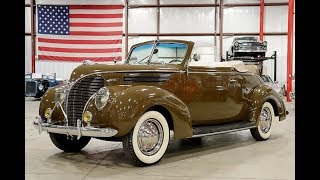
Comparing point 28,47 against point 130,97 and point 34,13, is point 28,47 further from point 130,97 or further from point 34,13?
point 130,97

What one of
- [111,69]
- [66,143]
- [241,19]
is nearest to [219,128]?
[111,69]

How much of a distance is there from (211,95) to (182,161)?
3.75 feet

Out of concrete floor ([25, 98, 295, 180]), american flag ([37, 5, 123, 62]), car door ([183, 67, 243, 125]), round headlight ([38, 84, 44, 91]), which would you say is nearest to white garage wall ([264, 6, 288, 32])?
Result: american flag ([37, 5, 123, 62])

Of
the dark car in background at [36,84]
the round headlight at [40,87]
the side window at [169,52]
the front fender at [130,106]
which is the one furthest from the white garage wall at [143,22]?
the front fender at [130,106]

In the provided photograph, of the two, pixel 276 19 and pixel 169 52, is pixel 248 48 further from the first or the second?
pixel 169 52

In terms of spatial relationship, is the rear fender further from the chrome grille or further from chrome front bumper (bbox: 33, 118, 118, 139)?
the chrome grille

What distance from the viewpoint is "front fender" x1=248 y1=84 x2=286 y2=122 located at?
585 centimetres

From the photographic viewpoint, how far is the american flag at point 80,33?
18016mm

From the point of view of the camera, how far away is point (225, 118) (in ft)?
18.1

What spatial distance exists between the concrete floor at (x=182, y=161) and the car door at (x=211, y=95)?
47cm

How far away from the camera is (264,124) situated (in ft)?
20.1

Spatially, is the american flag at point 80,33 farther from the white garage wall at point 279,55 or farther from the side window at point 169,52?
the side window at point 169,52
